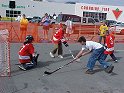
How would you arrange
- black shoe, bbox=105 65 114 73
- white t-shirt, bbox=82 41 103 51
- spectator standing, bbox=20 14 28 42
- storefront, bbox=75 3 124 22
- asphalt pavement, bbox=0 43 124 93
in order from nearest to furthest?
asphalt pavement, bbox=0 43 124 93 < white t-shirt, bbox=82 41 103 51 < black shoe, bbox=105 65 114 73 < spectator standing, bbox=20 14 28 42 < storefront, bbox=75 3 124 22

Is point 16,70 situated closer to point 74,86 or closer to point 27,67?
point 27,67

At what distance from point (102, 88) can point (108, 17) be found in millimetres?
58503

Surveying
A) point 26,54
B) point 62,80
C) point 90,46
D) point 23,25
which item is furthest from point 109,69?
point 23,25

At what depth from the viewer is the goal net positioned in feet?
35.5

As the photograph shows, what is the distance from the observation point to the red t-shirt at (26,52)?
11578 millimetres

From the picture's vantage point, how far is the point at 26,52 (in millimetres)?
11641

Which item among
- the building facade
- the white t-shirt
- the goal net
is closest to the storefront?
the building facade

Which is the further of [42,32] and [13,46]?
[42,32]

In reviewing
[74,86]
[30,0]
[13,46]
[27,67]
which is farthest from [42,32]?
[30,0]

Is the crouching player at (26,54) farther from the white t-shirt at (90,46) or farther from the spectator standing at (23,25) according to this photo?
the spectator standing at (23,25)

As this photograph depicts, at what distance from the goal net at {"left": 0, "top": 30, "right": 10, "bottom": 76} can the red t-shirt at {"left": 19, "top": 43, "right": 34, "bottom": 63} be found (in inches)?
19.7

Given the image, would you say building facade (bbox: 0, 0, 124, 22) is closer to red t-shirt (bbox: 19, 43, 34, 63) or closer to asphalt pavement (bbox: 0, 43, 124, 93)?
asphalt pavement (bbox: 0, 43, 124, 93)

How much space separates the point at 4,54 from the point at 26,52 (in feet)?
2.56

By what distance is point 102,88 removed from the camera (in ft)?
32.1
